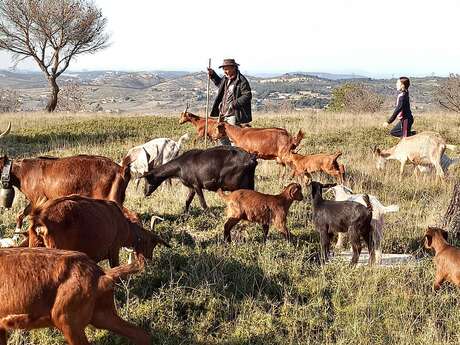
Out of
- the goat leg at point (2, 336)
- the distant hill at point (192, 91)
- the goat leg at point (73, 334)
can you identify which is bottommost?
the distant hill at point (192, 91)

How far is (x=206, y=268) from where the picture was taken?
17.9ft

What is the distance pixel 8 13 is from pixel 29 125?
16999 mm

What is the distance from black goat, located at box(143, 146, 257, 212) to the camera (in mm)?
8062

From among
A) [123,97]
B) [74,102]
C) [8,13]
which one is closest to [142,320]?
[8,13]

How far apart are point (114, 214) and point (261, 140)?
5.66 metres

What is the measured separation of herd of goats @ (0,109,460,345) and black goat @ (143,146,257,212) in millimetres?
15

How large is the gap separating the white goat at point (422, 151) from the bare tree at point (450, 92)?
804 inches

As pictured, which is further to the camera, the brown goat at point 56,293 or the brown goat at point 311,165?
the brown goat at point 311,165

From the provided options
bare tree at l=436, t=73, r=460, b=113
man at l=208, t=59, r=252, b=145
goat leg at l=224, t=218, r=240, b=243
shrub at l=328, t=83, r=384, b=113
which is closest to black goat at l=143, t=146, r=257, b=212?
goat leg at l=224, t=218, r=240, b=243

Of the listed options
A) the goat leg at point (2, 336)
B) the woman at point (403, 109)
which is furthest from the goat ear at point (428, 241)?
the woman at point (403, 109)

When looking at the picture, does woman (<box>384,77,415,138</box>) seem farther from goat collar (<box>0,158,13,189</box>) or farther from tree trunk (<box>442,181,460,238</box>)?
goat collar (<box>0,158,13,189</box>)

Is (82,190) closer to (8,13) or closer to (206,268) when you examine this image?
→ (206,268)

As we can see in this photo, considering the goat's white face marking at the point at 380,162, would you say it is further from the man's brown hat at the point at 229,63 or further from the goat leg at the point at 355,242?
the goat leg at the point at 355,242

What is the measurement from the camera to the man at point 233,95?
10002 millimetres
